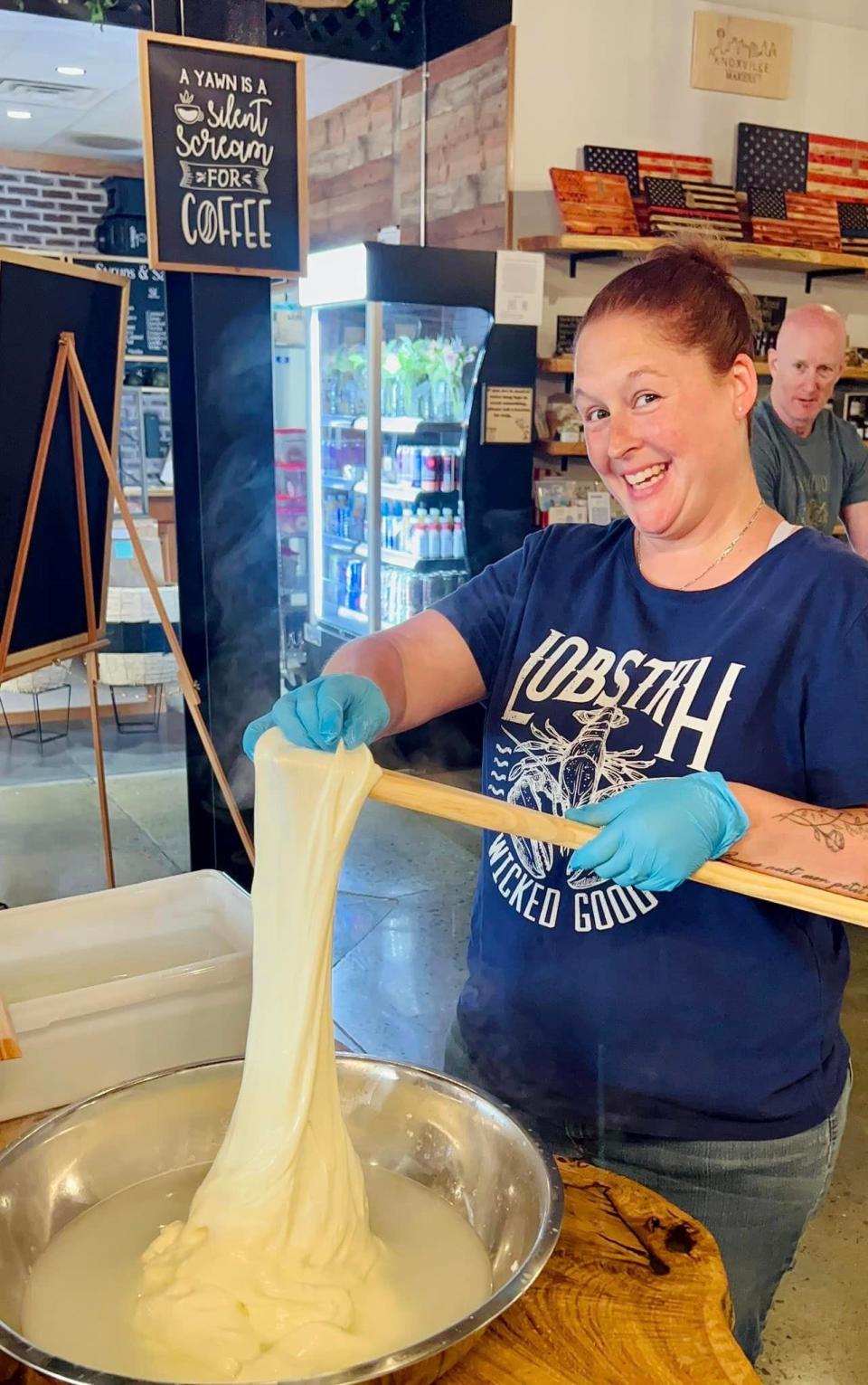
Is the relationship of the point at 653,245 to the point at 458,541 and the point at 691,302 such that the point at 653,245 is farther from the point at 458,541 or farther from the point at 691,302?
the point at 691,302

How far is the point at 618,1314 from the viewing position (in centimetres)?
102

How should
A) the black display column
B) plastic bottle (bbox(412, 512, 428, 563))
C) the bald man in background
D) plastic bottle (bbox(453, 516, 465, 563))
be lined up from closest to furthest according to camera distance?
the black display column, the bald man in background, plastic bottle (bbox(453, 516, 465, 563)), plastic bottle (bbox(412, 512, 428, 563))

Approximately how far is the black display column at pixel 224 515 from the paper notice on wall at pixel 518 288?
217 cm

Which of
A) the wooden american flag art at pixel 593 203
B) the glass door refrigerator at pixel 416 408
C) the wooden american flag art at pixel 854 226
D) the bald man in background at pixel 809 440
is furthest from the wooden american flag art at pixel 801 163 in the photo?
the bald man in background at pixel 809 440

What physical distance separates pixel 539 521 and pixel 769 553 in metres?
4.22

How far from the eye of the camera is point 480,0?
4.89 m

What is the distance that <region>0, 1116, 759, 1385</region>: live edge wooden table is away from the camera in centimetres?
96

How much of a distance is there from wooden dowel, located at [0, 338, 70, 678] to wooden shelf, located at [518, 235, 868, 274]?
305cm

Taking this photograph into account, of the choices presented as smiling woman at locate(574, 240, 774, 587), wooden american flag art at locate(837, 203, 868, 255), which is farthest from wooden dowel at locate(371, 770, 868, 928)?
wooden american flag art at locate(837, 203, 868, 255)

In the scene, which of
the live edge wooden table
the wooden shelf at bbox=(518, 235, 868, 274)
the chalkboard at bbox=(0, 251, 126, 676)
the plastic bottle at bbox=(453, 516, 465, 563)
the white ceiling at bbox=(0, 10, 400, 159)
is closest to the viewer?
the live edge wooden table

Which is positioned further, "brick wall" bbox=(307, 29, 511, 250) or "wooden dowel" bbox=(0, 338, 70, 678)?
"brick wall" bbox=(307, 29, 511, 250)

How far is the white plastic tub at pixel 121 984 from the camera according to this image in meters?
1.43

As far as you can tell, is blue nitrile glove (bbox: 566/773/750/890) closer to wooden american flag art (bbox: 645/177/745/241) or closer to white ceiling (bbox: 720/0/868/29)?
wooden american flag art (bbox: 645/177/745/241)

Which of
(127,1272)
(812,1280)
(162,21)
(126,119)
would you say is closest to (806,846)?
(127,1272)
